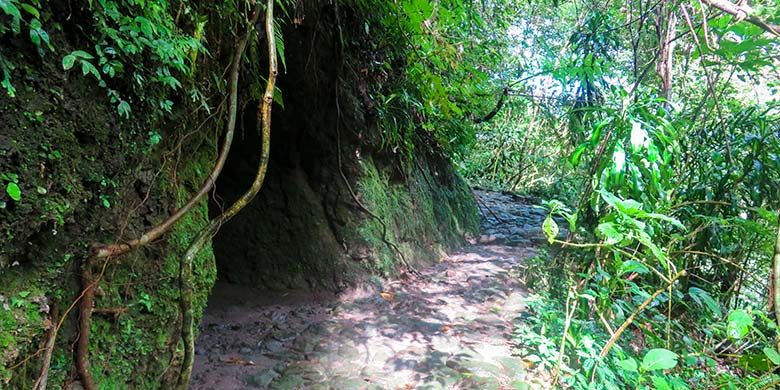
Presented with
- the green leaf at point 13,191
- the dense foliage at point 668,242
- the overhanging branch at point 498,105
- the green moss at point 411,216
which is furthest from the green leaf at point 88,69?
the overhanging branch at point 498,105

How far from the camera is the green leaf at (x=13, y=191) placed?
4.06 feet

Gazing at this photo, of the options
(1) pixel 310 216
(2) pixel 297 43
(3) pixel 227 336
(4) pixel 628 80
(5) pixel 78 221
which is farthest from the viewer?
(4) pixel 628 80

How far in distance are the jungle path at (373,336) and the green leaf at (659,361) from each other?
3.78 feet

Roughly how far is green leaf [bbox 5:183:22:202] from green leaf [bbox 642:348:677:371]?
2.38m

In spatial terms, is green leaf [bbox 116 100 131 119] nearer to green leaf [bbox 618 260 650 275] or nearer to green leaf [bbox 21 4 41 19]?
green leaf [bbox 21 4 41 19]

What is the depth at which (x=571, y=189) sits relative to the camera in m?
9.80

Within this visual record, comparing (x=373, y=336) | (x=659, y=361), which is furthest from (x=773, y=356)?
(x=373, y=336)

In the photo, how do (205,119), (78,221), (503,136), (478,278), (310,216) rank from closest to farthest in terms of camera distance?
(78,221) → (205,119) → (310,216) → (478,278) → (503,136)

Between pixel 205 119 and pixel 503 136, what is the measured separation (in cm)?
1143

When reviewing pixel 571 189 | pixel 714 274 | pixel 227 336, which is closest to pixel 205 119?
pixel 227 336

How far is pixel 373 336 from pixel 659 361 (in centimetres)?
222

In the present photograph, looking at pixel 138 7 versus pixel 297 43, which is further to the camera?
pixel 297 43

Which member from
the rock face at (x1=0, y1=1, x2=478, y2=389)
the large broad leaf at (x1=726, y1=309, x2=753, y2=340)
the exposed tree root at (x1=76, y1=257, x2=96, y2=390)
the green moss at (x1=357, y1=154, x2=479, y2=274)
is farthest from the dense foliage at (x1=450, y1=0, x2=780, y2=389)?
the exposed tree root at (x1=76, y1=257, x2=96, y2=390)

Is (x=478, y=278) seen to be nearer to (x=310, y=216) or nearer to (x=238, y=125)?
(x=310, y=216)
